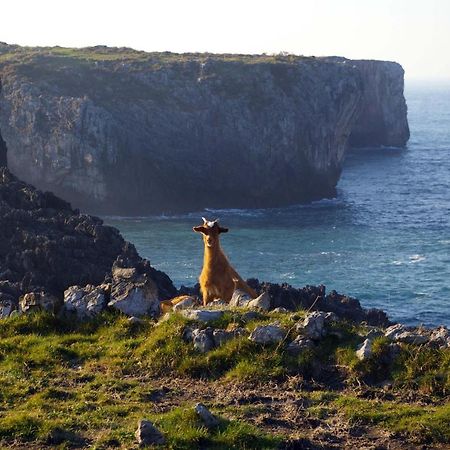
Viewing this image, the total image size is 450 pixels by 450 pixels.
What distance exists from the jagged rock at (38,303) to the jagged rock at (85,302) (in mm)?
270

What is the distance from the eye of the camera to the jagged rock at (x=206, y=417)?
1166cm

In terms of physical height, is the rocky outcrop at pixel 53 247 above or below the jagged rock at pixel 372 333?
below

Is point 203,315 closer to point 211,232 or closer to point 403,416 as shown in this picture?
point 403,416

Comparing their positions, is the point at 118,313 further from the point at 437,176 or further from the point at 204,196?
the point at 437,176

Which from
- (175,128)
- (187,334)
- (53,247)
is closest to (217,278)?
(187,334)

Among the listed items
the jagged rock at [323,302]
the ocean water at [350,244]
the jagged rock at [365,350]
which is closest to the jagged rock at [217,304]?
the jagged rock at [365,350]

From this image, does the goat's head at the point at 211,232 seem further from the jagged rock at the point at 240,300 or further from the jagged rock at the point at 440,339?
the jagged rock at the point at 440,339

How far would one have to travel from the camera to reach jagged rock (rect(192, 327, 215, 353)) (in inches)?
580

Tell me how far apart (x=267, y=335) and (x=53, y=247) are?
37.6 meters

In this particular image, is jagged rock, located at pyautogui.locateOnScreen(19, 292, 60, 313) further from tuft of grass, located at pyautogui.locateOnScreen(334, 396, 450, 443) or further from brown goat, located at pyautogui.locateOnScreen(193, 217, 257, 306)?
tuft of grass, located at pyautogui.locateOnScreen(334, 396, 450, 443)

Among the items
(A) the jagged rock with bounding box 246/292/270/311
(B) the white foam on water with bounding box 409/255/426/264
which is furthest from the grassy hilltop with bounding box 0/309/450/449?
(B) the white foam on water with bounding box 409/255/426/264

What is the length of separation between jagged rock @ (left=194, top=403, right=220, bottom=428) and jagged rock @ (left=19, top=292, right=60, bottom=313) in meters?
6.22

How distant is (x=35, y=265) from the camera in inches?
1949

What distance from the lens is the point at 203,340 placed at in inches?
583
